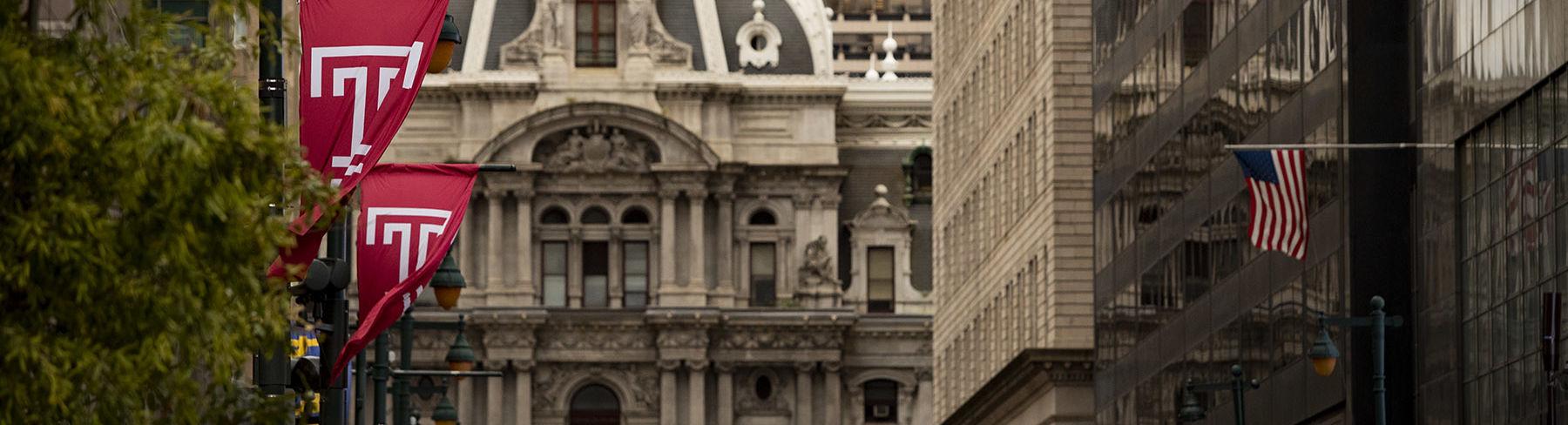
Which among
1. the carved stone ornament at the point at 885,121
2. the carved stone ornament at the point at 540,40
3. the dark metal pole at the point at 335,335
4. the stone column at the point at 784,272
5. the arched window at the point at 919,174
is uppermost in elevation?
the carved stone ornament at the point at 540,40

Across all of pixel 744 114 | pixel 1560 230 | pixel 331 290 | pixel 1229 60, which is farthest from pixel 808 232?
pixel 331 290

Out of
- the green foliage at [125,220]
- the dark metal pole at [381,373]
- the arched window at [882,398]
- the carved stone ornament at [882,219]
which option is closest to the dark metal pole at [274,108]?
the green foliage at [125,220]

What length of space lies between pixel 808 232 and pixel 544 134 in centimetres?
994

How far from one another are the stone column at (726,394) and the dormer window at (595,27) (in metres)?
11.2

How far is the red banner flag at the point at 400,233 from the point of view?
31.0 metres

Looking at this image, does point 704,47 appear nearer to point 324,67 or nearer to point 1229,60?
point 1229,60

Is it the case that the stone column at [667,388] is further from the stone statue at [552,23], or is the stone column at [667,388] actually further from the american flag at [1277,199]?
the american flag at [1277,199]

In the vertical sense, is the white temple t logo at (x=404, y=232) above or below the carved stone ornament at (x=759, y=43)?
below

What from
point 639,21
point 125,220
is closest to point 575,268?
point 639,21

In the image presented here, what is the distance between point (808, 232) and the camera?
121625 millimetres

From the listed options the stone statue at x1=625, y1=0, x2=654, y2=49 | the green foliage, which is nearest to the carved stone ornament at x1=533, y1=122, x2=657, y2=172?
the stone statue at x1=625, y1=0, x2=654, y2=49

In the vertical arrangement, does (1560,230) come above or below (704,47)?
below

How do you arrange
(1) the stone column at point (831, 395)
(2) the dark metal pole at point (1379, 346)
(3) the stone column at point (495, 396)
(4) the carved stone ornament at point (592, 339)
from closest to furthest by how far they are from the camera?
(2) the dark metal pole at point (1379, 346) < (3) the stone column at point (495, 396) < (4) the carved stone ornament at point (592, 339) < (1) the stone column at point (831, 395)

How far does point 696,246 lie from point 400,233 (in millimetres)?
88850
